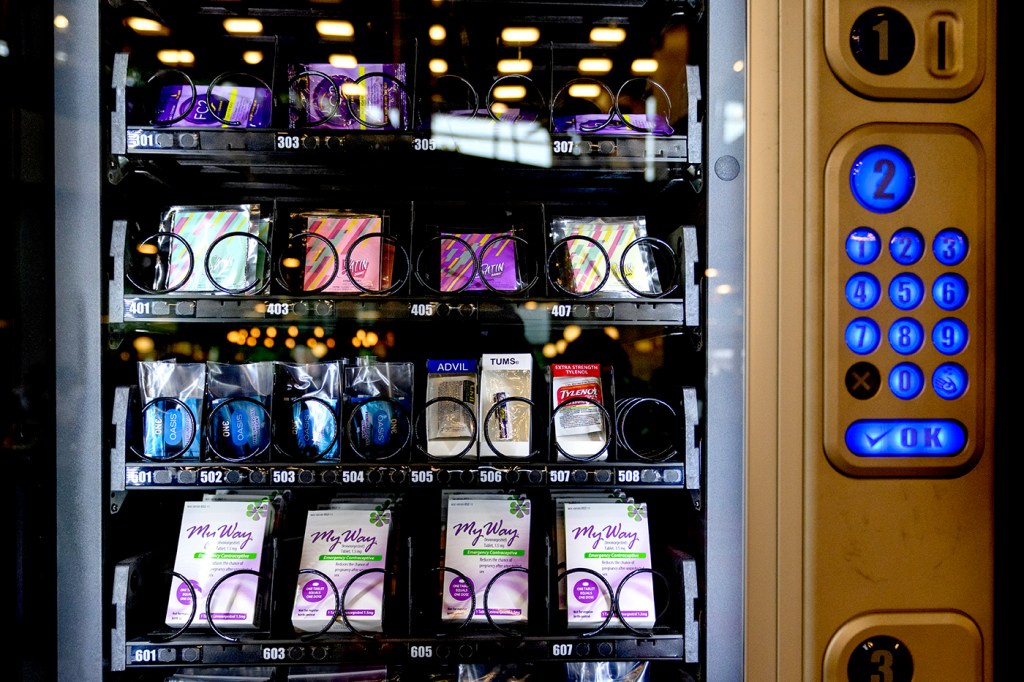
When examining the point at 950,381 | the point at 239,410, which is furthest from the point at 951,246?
the point at 239,410

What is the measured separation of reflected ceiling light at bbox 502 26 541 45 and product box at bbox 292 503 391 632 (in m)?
1.05

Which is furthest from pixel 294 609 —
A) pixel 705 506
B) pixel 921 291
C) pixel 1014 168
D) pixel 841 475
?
pixel 1014 168

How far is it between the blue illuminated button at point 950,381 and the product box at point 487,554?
791 millimetres

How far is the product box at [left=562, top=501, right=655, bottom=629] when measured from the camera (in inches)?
49.9

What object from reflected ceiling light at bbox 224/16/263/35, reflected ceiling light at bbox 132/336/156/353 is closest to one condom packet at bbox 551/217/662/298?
reflected ceiling light at bbox 224/16/263/35

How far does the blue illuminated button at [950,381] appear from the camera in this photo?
2.59 ft

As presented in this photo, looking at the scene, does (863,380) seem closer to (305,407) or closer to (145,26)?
(305,407)

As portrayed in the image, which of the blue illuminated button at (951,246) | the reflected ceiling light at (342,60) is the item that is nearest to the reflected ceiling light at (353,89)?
the reflected ceiling light at (342,60)

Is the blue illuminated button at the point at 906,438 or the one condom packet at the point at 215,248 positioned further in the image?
the one condom packet at the point at 215,248

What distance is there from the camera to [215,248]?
1.38 metres

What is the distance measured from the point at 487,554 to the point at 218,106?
105cm

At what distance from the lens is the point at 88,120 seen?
3.67 ft

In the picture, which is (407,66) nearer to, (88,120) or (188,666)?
(88,120)

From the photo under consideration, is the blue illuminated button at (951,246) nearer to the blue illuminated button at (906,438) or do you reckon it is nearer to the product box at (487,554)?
the blue illuminated button at (906,438)
